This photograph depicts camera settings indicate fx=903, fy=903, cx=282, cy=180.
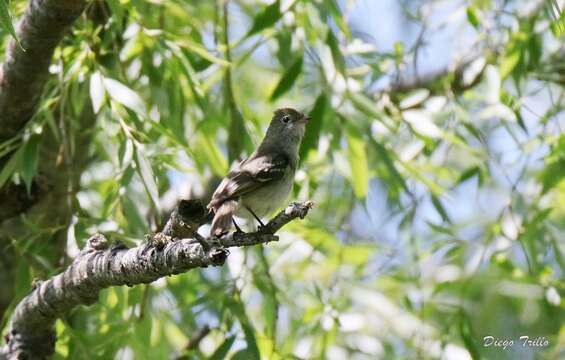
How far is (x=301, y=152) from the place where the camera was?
436cm

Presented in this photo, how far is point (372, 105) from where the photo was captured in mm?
4172

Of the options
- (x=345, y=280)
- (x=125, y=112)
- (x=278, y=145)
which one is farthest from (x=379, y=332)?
(x=125, y=112)

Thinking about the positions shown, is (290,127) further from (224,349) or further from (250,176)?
(224,349)

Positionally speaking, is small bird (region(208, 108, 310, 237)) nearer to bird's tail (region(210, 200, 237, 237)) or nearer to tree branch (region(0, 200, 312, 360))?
bird's tail (region(210, 200, 237, 237))

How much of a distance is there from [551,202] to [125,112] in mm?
2867

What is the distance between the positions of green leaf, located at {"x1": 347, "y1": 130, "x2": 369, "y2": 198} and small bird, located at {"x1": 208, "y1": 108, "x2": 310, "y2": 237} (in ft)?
0.81

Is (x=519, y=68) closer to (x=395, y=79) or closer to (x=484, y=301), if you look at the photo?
(x=395, y=79)

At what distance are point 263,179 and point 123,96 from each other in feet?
2.34

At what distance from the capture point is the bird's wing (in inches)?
140

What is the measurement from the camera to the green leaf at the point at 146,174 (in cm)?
327

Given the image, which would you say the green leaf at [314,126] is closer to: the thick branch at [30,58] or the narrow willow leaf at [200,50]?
the narrow willow leaf at [200,50]

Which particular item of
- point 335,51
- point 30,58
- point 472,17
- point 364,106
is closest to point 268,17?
point 335,51

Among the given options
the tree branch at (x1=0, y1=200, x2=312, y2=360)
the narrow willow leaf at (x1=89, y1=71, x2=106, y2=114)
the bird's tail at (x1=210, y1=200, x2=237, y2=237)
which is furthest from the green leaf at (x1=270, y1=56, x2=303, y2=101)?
the tree branch at (x1=0, y1=200, x2=312, y2=360)

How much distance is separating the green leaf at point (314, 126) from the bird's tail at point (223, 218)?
0.81m
